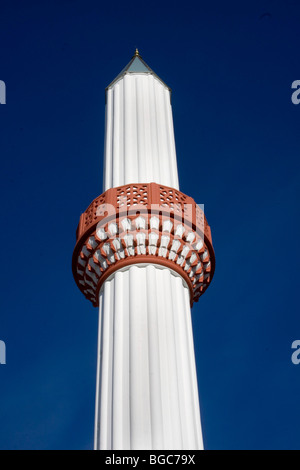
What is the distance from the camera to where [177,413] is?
719 centimetres

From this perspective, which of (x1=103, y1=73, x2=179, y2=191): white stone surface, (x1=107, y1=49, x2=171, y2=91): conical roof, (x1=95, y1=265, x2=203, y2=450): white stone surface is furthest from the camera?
(x1=107, y1=49, x2=171, y2=91): conical roof

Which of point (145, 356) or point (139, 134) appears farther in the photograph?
point (139, 134)

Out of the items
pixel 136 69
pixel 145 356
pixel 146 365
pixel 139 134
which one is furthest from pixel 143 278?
pixel 136 69

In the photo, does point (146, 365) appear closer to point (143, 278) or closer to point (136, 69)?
point (143, 278)

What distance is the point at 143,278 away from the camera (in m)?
8.52

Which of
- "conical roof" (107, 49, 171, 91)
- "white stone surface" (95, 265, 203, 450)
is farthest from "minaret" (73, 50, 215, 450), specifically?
"conical roof" (107, 49, 171, 91)

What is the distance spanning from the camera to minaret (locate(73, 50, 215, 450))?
7.18m

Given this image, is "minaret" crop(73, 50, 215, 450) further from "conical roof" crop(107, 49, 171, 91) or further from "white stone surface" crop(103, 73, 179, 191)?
"conical roof" crop(107, 49, 171, 91)

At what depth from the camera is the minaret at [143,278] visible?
7176 millimetres

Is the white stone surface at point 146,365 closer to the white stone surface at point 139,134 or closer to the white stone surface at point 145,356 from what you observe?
the white stone surface at point 145,356

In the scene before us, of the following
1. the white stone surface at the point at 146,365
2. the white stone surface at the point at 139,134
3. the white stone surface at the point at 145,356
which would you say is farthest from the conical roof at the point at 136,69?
the white stone surface at the point at 146,365
